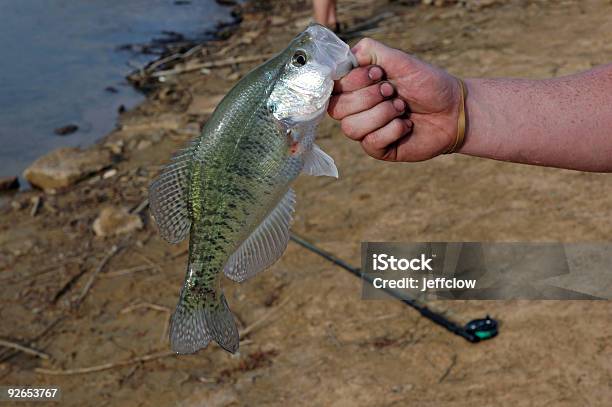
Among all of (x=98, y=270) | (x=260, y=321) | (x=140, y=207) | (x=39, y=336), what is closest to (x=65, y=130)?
(x=140, y=207)

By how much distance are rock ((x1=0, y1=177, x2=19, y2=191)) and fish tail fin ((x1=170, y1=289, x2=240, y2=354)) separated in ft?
22.2

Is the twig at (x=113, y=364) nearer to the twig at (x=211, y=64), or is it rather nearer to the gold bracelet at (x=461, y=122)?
the gold bracelet at (x=461, y=122)

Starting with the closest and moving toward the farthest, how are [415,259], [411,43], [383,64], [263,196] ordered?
[263,196]
[383,64]
[415,259]
[411,43]

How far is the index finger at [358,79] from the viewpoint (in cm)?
243

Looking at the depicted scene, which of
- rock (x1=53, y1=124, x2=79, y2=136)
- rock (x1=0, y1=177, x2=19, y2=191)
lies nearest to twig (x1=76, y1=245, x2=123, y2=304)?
rock (x1=0, y1=177, x2=19, y2=191)

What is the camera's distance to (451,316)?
4625 mm

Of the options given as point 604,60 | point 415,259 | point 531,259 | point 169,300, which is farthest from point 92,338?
point 604,60

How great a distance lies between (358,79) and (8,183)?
691cm

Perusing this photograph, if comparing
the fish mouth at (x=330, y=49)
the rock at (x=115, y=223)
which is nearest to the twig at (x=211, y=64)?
the rock at (x=115, y=223)

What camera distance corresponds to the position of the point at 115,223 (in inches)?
272

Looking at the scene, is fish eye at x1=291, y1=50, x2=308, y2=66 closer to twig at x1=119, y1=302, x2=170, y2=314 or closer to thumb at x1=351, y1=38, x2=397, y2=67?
thumb at x1=351, y1=38, x2=397, y2=67

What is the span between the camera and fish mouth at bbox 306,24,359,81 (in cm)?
218

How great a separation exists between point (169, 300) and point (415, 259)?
1.87 metres

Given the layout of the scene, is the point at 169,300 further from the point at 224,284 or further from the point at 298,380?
the point at 298,380
